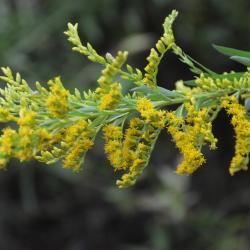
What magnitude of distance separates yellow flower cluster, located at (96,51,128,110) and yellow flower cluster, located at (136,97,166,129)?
10 centimetres

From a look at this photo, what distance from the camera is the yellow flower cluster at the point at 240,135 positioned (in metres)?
1.88

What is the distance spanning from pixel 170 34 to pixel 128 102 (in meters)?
0.30

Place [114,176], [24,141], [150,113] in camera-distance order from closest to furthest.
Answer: [24,141] → [150,113] → [114,176]

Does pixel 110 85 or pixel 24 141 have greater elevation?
pixel 110 85

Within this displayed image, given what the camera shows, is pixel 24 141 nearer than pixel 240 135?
Yes

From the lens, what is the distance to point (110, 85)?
179 centimetres

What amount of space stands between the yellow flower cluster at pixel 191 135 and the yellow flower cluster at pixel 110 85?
9.1 inches

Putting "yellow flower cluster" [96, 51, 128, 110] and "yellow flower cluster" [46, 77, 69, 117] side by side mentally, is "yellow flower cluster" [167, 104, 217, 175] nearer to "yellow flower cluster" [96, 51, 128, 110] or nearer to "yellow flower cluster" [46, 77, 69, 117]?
"yellow flower cluster" [96, 51, 128, 110]

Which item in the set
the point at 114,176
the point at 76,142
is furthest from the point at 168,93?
the point at 114,176

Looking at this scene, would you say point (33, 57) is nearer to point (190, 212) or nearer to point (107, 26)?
point (107, 26)

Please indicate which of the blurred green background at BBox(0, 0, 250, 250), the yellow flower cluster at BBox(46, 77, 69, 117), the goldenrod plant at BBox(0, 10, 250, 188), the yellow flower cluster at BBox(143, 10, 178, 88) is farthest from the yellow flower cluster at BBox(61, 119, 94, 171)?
the blurred green background at BBox(0, 0, 250, 250)

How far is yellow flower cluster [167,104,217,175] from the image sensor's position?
73.6 inches

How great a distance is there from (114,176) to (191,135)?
4133 mm

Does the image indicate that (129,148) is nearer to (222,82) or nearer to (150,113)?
(150,113)
